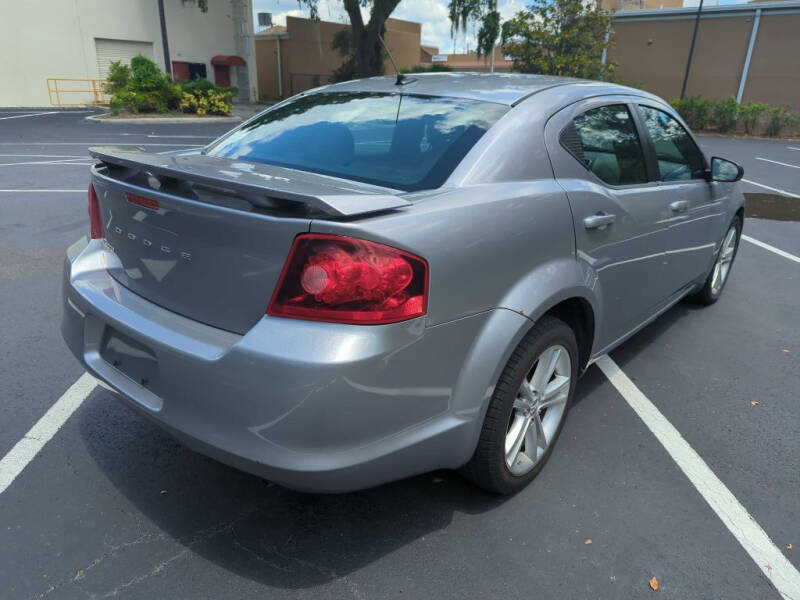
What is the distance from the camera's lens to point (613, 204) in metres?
2.81

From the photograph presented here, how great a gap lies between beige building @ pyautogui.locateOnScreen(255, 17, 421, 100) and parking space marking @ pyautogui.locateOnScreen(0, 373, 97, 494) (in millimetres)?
38671

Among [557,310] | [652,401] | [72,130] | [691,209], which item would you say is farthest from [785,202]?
[72,130]

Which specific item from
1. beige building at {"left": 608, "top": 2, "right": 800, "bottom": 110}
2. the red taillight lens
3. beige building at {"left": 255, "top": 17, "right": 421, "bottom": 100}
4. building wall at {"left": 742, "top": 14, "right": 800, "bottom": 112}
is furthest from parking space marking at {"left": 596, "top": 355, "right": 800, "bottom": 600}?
beige building at {"left": 255, "top": 17, "right": 421, "bottom": 100}

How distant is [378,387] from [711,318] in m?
3.84

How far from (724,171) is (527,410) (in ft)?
8.82

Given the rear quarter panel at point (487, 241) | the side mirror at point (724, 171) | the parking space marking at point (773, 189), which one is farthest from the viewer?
the parking space marking at point (773, 189)

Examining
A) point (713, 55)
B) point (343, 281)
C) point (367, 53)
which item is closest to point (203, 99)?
point (367, 53)

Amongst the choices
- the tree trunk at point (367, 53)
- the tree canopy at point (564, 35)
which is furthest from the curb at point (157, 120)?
the tree canopy at point (564, 35)

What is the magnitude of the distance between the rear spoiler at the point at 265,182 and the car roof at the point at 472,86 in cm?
83

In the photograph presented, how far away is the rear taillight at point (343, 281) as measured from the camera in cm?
176

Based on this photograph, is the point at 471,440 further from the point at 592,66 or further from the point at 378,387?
the point at 592,66

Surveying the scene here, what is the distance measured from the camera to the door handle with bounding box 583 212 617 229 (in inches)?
102

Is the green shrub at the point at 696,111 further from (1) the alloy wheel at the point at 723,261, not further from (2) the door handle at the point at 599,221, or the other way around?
(2) the door handle at the point at 599,221

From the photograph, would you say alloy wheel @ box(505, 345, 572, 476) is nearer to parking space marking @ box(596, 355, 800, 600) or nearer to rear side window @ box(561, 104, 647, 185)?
parking space marking @ box(596, 355, 800, 600)
